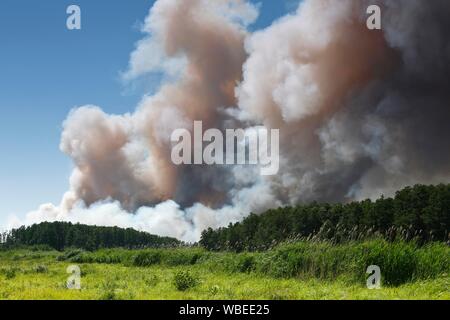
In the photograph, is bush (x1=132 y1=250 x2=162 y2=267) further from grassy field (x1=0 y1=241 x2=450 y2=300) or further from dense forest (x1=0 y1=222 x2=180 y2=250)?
dense forest (x1=0 y1=222 x2=180 y2=250)

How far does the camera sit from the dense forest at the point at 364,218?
62.4 metres

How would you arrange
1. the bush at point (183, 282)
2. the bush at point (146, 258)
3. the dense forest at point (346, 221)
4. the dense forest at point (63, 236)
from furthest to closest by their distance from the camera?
the dense forest at point (63, 236), the dense forest at point (346, 221), the bush at point (146, 258), the bush at point (183, 282)

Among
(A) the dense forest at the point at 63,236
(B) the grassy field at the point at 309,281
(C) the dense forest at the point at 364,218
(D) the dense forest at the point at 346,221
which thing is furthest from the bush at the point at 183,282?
(A) the dense forest at the point at 63,236

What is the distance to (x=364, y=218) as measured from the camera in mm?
68688

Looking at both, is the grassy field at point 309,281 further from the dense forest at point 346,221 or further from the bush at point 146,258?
the bush at point 146,258

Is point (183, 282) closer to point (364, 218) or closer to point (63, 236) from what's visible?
point (364, 218)

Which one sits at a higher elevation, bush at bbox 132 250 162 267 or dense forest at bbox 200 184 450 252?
dense forest at bbox 200 184 450 252

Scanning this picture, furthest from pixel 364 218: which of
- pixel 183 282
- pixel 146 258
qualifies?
pixel 183 282

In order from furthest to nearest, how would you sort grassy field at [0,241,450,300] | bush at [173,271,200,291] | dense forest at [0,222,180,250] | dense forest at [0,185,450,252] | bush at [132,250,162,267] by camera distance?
dense forest at [0,222,180,250]
dense forest at [0,185,450,252]
bush at [132,250,162,267]
bush at [173,271,200,291]
grassy field at [0,241,450,300]

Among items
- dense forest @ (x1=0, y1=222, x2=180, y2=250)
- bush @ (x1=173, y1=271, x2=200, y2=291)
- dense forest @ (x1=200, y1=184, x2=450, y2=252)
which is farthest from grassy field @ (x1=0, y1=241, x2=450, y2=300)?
dense forest @ (x1=0, y1=222, x2=180, y2=250)

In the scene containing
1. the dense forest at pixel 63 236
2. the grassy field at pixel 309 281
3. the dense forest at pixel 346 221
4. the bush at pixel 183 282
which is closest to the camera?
the grassy field at pixel 309 281

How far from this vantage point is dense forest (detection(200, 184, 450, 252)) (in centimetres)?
6241

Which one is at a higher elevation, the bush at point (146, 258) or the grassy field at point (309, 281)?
the grassy field at point (309, 281)
